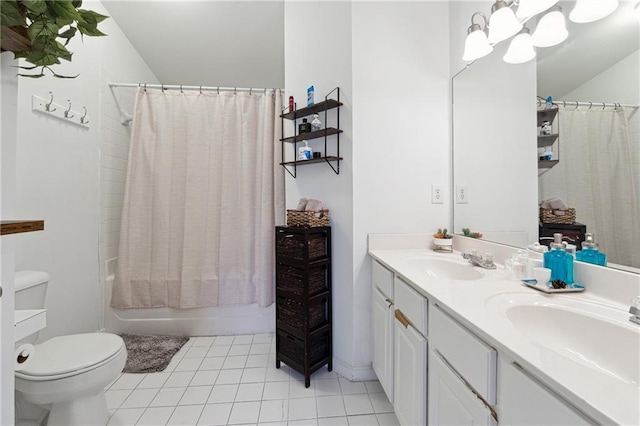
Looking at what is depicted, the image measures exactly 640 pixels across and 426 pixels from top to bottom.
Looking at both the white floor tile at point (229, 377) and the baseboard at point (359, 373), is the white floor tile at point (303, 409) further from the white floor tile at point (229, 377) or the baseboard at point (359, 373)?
the white floor tile at point (229, 377)

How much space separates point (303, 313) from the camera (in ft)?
5.18

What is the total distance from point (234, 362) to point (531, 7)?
99.3 inches

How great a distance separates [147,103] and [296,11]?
144cm

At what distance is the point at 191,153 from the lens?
2211 millimetres

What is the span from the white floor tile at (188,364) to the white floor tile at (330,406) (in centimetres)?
91

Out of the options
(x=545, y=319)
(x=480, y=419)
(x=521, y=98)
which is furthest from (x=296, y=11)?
(x=480, y=419)

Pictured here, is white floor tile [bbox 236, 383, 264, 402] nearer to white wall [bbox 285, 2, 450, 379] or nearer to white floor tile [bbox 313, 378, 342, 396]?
white floor tile [bbox 313, 378, 342, 396]

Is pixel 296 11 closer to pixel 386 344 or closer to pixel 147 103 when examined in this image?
pixel 147 103

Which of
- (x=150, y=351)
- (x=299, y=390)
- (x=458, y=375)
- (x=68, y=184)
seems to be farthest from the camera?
(x=150, y=351)

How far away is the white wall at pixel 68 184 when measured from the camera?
1.47 meters

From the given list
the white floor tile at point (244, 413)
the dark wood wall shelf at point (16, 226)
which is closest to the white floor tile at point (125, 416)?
the white floor tile at point (244, 413)

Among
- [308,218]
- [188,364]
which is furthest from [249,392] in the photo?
[308,218]

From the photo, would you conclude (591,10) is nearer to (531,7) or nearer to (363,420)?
(531,7)

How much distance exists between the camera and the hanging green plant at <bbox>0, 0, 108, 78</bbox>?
2.03ft
